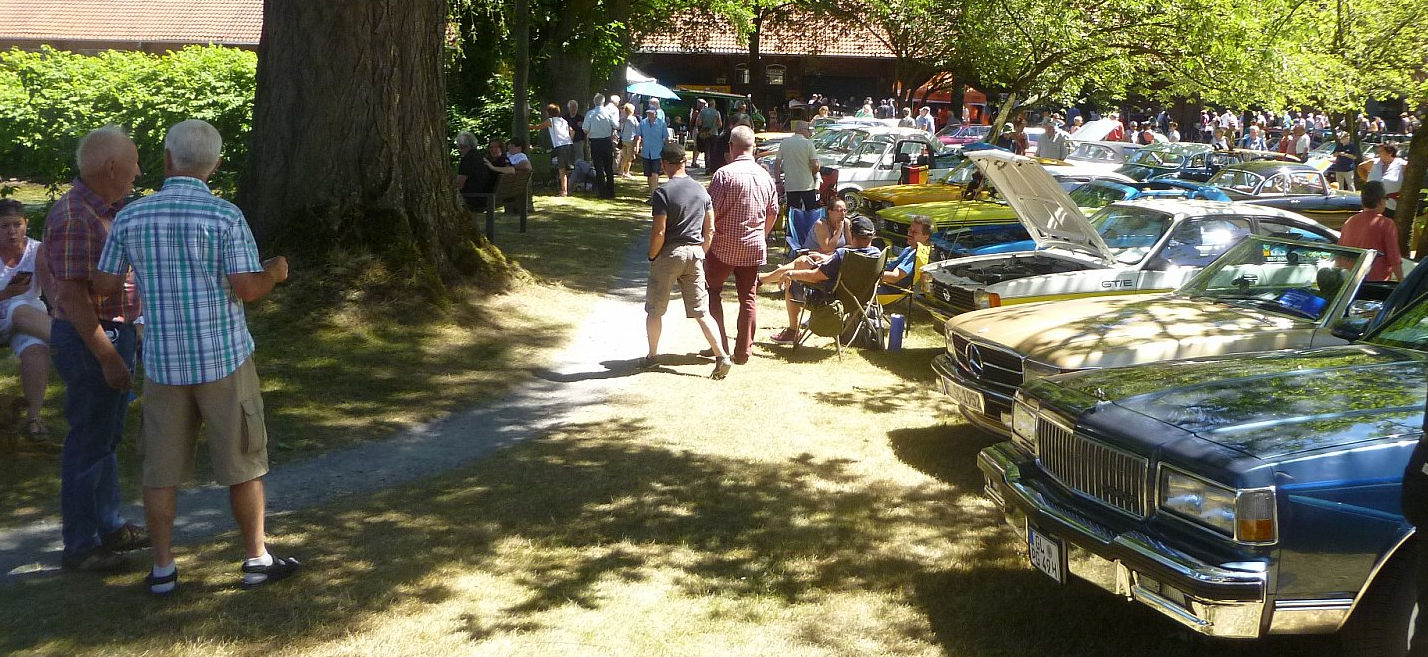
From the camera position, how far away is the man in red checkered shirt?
Answer: 30.4ft

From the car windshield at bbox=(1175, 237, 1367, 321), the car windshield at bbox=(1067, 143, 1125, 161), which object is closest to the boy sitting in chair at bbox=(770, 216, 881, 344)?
the car windshield at bbox=(1175, 237, 1367, 321)

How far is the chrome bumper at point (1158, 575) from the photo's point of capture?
3994 mm

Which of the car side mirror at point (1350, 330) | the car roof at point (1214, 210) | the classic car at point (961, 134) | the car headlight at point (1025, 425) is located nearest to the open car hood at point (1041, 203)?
the car roof at point (1214, 210)

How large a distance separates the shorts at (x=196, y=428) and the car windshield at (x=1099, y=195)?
455 inches

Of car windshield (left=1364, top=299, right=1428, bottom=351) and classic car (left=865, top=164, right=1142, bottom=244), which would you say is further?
classic car (left=865, top=164, right=1142, bottom=244)

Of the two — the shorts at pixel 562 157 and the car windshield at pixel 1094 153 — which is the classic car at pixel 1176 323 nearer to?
the shorts at pixel 562 157

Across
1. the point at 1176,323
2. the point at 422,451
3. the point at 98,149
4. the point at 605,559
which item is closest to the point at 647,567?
the point at 605,559

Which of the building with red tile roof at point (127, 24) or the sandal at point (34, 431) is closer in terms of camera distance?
the sandal at point (34, 431)

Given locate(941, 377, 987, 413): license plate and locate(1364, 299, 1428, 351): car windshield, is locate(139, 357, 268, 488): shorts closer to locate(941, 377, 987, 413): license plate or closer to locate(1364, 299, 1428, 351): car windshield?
locate(941, 377, 987, 413): license plate

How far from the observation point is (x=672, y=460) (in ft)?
24.1

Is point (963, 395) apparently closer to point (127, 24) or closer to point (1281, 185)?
point (1281, 185)

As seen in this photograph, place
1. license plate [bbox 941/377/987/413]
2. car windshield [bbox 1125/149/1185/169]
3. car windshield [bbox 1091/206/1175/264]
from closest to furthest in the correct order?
license plate [bbox 941/377/987/413] < car windshield [bbox 1091/206/1175/264] < car windshield [bbox 1125/149/1185/169]

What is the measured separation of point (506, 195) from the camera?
50.2 feet

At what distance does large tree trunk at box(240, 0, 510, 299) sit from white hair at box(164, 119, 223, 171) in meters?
5.26
